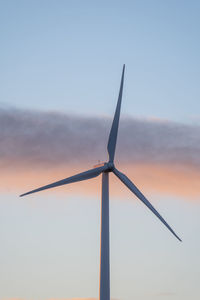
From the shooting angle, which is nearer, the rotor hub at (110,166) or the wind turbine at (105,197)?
the wind turbine at (105,197)

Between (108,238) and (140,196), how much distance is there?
6.29 m

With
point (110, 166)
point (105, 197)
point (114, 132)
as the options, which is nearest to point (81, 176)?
point (110, 166)

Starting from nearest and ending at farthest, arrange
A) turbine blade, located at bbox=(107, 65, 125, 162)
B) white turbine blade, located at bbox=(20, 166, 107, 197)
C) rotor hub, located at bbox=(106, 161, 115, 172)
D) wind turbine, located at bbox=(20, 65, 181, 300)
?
wind turbine, located at bbox=(20, 65, 181, 300) → white turbine blade, located at bbox=(20, 166, 107, 197) → rotor hub, located at bbox=(106, 161, 115, 172) → turbine blade, located at bbox=(107, 65, 125, 162)

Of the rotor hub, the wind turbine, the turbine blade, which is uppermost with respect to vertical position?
the turbine blade

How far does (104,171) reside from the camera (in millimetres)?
76625

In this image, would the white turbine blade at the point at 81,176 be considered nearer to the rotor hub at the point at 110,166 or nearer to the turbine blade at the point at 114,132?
the rotor hub at the point at 110,166

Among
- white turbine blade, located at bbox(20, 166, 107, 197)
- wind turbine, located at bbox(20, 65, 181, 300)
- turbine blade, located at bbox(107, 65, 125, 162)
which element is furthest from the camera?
turbine blade, located at bbox(107, 65, 125, 162)

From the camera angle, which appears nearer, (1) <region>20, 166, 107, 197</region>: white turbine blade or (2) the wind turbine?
(2) the wind turbine

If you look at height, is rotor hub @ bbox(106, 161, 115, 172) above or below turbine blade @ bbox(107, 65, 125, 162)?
below

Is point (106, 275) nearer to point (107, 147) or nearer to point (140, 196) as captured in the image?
point (140, 196)

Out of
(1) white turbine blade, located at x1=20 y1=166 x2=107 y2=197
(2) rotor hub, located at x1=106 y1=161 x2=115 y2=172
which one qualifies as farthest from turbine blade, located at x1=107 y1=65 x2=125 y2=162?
(1) white turbine blade, located at x1=20 y1=166 x2=107 y2=197

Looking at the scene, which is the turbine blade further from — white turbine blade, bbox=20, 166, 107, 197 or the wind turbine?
white turbine blade, bbox=20, 166, 107, 197

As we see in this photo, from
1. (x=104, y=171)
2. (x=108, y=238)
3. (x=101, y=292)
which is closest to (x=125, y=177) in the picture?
(x=104, y=171)

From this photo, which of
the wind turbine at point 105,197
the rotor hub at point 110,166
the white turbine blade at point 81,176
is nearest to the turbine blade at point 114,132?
the wind turbine at point 105,197
